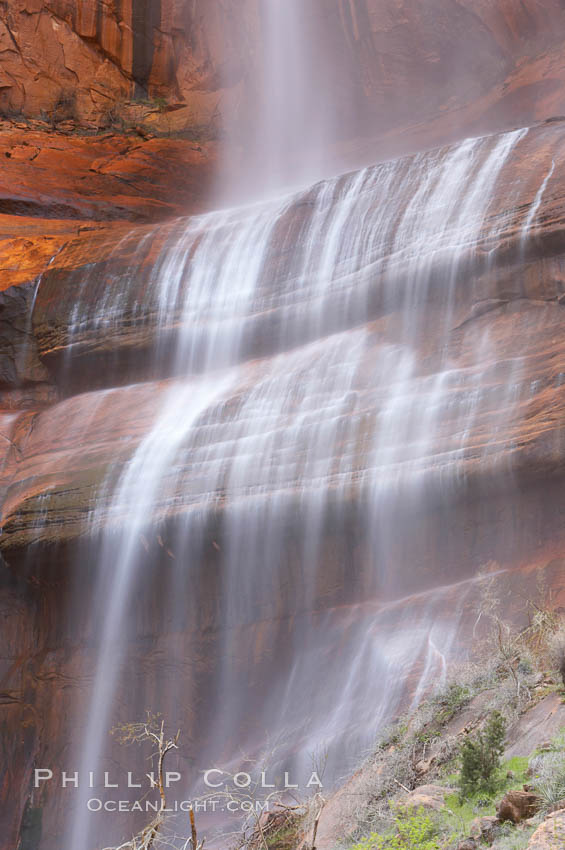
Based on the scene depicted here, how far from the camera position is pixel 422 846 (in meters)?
5.63

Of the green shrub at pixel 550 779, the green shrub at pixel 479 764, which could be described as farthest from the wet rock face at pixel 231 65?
the green shrub at pixel 550 779

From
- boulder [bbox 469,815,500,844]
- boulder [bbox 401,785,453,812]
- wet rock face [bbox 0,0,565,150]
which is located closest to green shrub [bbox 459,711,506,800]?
boulder [bbox 401,785,453,812]

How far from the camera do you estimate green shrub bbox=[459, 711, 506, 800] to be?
6285 mm

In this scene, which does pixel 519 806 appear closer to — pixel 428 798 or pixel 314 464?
pixel 428 798

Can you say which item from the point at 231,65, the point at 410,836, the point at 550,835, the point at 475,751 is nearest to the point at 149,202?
the point at 231,65

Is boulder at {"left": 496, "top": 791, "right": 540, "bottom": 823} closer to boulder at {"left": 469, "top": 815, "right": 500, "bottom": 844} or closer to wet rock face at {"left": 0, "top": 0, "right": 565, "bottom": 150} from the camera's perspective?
boulder at {"left": 469, "top": 815, "right": 500, "bottom": 844}

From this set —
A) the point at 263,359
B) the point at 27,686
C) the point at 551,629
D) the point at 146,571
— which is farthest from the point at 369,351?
the point at 27,686

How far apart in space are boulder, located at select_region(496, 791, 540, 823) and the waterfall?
13.8 ft

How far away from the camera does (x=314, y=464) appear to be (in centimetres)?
1242

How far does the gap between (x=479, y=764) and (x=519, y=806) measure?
3.21ft

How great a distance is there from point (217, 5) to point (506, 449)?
24210 millimetres

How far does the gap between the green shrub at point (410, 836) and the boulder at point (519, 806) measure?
579 millimetres

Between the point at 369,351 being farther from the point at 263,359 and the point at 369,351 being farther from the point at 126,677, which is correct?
the point at 126,677

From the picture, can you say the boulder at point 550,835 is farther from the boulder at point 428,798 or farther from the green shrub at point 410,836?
the boulder at point 428,798
